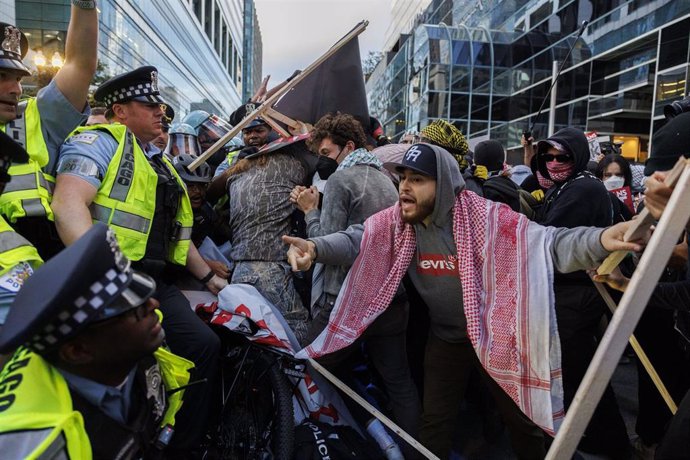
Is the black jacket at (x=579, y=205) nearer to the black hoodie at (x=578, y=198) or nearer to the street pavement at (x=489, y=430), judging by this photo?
the black hoodie at (x=578, y=198)

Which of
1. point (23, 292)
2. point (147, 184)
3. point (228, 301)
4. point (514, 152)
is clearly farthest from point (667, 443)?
point (514, 152)

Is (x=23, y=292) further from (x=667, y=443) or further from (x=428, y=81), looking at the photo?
(x=428, y=81)

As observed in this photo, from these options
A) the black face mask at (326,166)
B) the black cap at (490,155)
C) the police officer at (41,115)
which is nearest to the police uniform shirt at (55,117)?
the police officer at (41,115)

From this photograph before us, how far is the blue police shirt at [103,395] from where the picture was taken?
1330 mm

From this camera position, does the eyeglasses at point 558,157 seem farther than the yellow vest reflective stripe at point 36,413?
Yes

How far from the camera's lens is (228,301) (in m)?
2.88

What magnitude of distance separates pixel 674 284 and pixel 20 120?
9.81 ft

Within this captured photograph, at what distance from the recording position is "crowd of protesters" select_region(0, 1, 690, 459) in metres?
1.32

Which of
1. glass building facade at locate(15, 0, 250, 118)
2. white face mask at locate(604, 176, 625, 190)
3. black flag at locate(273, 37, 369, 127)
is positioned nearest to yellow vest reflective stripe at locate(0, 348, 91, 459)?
black flag at locate(273, 37, 369, 127)

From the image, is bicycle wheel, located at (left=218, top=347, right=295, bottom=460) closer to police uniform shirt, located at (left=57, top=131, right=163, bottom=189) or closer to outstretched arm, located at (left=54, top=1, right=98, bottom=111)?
police uniform shirt, located at (left=57, top=131, right=163, bottom=189)

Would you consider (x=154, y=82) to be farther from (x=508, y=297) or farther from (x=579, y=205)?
(x=579, y=205)

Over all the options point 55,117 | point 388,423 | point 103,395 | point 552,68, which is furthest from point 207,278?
point 552,68

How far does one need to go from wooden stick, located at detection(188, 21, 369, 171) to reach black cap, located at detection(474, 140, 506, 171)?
172 centimetres

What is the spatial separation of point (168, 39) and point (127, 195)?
42.6 metres
